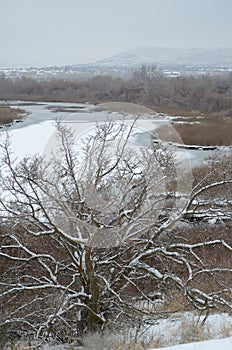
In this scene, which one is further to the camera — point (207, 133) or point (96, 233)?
point (207, 133)

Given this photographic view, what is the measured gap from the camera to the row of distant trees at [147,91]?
38.3 meters

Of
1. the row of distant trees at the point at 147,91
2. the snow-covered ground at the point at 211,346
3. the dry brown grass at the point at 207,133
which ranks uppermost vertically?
the row of distant trees at the point at 147,91

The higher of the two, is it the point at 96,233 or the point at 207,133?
the point at 96,233

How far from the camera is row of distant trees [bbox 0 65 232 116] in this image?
38.3 meters

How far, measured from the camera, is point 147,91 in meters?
45.1

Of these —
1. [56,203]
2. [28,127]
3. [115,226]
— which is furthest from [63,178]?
[28,127]

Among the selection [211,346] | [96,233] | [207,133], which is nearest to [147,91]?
[207,133]

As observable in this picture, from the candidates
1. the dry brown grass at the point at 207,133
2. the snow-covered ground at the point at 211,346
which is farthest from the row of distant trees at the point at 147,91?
the snow-covered ground at the point at 211,346

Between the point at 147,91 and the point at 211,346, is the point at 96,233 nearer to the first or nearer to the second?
the point at 211,346

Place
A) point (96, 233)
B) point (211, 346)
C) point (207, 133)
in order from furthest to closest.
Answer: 1. point (207, 133)
2. point (96, 233)
3. point (211, 346)

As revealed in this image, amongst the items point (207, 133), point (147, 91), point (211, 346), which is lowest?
point (207, 133)

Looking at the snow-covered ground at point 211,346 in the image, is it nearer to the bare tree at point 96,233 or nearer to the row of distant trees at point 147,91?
the bare tree at point 96,233

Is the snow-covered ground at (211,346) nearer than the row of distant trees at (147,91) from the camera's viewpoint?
Yes

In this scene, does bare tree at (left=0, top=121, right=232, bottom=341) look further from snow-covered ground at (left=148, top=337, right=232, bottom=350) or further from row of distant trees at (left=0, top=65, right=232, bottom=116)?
row of distant trees at (left=0, top=65, right=232, bottom=116)
